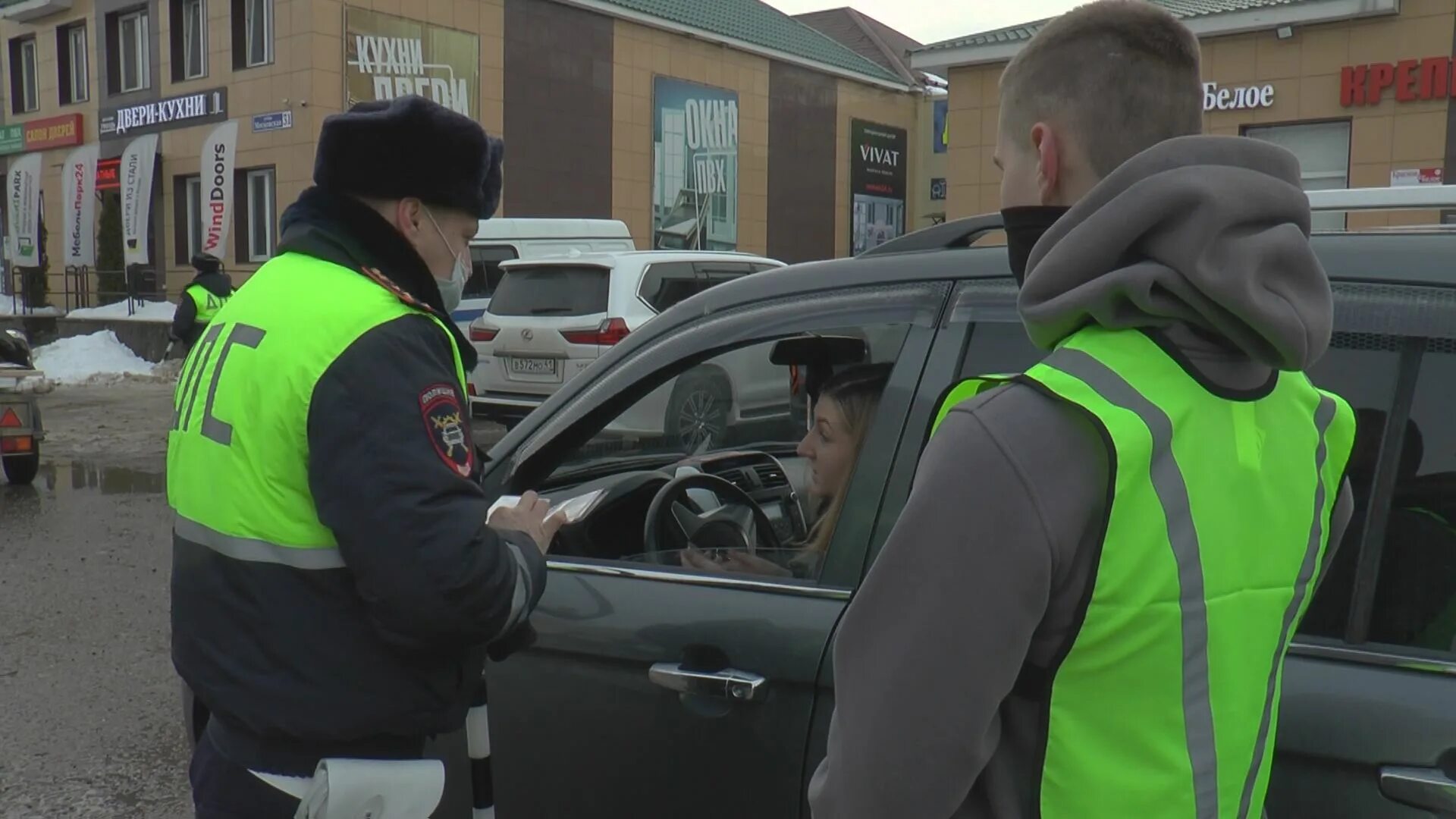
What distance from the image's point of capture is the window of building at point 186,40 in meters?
A: 24.1

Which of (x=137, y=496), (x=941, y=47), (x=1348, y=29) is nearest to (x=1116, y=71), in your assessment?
(x=137, y=496)

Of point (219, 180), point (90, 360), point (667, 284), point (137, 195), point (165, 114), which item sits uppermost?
point (165, 114)

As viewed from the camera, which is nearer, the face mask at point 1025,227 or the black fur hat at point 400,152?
the face mask at point 1025,227

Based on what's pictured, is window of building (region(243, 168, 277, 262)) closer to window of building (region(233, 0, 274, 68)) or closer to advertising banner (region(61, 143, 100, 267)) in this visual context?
window of building (region(233, 0, 274, 68))

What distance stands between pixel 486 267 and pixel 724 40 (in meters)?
14.2

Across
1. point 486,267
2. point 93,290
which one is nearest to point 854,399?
point 486,267

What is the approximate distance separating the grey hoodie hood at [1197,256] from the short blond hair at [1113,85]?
0.08 metres

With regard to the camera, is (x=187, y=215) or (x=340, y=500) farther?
(x=187, y=215)

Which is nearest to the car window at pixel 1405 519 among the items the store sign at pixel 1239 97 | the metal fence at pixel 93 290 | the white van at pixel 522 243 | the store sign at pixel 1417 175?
the white van at pixel 522 243

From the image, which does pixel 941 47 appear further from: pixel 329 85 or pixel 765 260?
pixel 329 85

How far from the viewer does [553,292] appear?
1141 cm

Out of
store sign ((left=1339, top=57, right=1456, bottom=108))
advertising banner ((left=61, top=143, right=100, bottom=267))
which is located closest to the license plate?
store sign ((left=1339, top=57, right=1456, bottom=108))

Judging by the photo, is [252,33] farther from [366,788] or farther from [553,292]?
[366,788]

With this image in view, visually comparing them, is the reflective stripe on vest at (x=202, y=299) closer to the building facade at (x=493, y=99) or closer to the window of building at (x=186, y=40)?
the building facade at (x=493, y=99)
